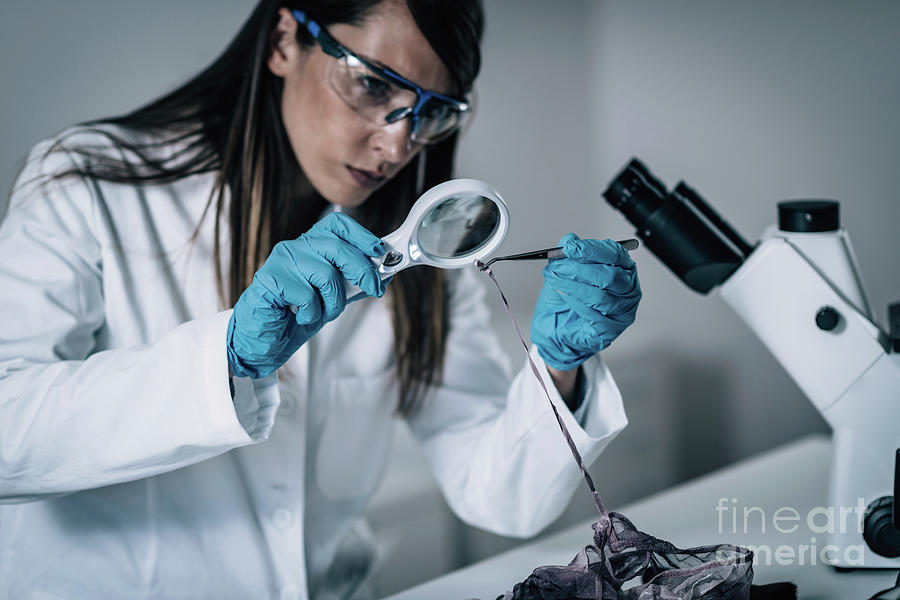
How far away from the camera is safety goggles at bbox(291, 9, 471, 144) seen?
1042 millimetres

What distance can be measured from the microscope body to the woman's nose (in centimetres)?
53

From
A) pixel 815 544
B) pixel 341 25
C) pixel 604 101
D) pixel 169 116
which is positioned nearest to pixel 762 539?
pixel 815 544

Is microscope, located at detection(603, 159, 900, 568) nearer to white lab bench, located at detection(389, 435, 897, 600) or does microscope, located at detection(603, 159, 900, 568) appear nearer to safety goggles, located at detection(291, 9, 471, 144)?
white lab bench, located at detection(389, 435, 897, 600)

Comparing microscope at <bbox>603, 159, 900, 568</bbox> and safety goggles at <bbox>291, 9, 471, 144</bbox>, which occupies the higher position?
safety goggles at <bbox>291, 9, 471, 144</bbox>

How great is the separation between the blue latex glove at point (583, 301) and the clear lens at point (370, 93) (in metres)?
0.31

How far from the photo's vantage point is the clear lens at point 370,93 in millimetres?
1045

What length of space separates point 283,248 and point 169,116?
458 mm

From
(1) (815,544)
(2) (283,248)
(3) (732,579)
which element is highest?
(2) (283,248)

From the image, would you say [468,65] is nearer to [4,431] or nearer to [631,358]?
[4,431]

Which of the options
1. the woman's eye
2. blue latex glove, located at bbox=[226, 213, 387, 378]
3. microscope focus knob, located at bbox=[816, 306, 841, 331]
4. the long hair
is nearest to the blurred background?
the long hair

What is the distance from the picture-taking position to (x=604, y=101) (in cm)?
253

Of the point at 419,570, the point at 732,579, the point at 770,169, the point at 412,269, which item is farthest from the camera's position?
the point at 770,169

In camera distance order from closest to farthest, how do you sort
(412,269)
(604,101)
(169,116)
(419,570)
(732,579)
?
(732,579), (169,116), (412,269), (419,570), (604,101)

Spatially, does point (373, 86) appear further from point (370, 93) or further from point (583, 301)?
point (583, 301)
